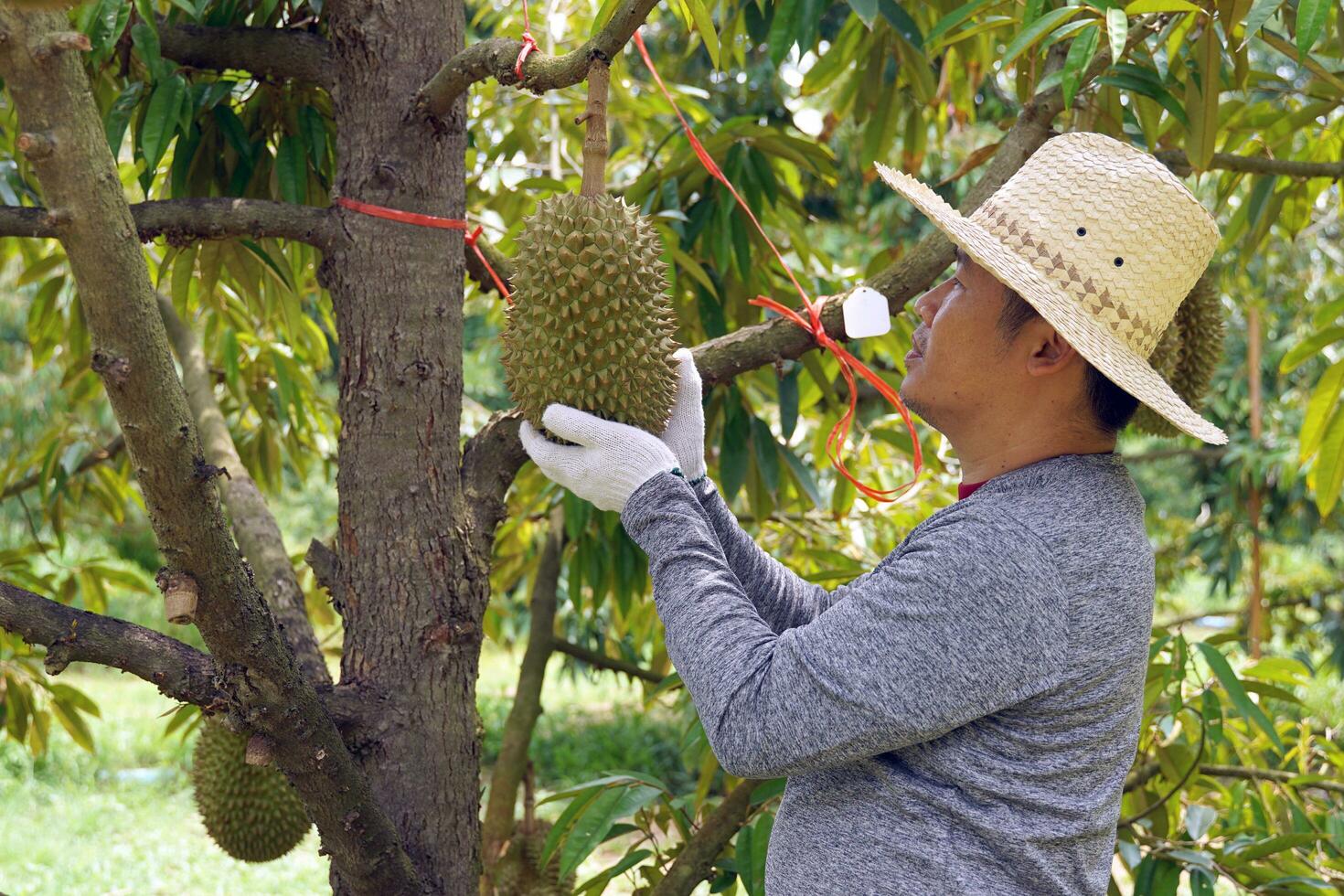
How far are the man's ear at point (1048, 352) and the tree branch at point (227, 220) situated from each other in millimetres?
766

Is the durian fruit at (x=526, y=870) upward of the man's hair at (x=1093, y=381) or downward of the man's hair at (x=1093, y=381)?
downward

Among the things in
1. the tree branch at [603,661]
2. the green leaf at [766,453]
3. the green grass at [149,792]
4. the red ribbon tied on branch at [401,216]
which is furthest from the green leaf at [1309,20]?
the green grass at [149,792]

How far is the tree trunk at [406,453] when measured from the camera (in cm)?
126

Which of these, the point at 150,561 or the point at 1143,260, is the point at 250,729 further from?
A: the point at 150,561

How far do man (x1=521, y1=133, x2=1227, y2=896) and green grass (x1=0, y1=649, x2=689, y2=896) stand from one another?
1.95 m

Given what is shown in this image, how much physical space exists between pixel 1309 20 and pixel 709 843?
118 centimetres

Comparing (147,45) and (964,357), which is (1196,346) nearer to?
(964,357)

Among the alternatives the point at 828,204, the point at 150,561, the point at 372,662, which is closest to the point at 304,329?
the point at 372,662

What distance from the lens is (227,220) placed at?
50.3 inches

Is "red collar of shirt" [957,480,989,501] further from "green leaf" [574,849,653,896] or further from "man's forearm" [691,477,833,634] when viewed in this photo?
"green leaf" [574,849,653,896]

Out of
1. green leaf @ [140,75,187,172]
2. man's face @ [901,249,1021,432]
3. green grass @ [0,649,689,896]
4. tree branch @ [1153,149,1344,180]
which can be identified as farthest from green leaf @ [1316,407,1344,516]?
green grass @ [0,649,689,896]

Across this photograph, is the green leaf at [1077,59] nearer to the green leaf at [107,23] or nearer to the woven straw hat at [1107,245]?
the woven straw hat at [1107,245]

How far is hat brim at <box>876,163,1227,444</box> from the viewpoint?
40.3 inches

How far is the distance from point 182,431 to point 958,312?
70 centimetres
